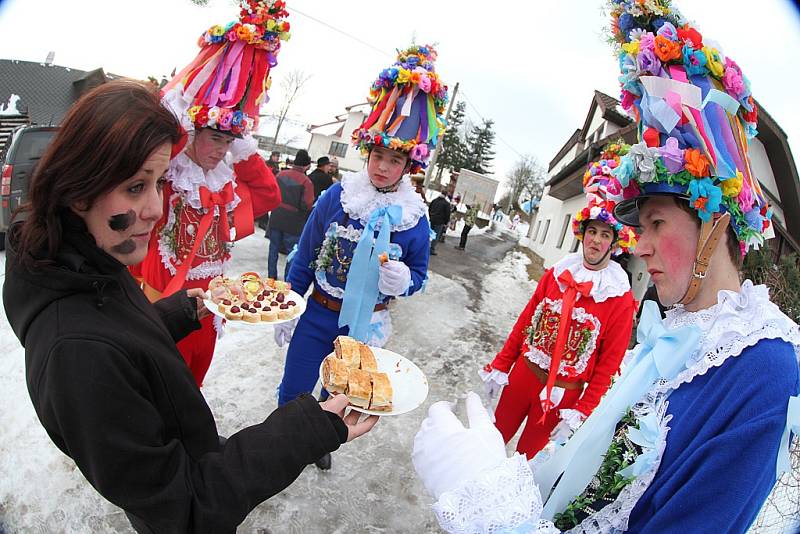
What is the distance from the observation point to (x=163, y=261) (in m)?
2.65

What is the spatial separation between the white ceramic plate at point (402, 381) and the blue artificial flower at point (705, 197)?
4.09 ft

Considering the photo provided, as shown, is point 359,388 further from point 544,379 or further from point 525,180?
point 525,180

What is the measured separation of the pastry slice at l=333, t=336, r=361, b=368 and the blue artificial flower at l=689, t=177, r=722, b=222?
1462 mm

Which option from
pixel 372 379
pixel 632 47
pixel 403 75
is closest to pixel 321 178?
pixel 403 75

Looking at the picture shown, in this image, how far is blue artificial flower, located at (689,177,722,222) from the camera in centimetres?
123

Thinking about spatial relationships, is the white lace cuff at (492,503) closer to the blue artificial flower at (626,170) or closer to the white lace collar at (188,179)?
the blue artificial flower at (626,170)

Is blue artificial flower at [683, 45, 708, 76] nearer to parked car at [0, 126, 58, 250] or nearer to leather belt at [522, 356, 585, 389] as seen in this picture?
leather belt at [522, 356, 585, 389]

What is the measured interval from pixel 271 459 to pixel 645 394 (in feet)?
3.75

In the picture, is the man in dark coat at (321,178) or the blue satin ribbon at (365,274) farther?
the man in dark coat at (321,178)

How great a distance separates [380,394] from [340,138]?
43863 mm

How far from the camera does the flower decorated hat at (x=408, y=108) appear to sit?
2.83 m

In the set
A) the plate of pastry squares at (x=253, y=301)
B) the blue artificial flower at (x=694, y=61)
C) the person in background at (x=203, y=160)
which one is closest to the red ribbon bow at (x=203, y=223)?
the person in background at (x=203, y=160)

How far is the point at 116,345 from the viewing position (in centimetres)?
108

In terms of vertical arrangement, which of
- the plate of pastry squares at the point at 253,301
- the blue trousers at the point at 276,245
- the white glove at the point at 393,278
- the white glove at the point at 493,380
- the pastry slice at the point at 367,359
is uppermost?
the white glove at the point at 393,278
